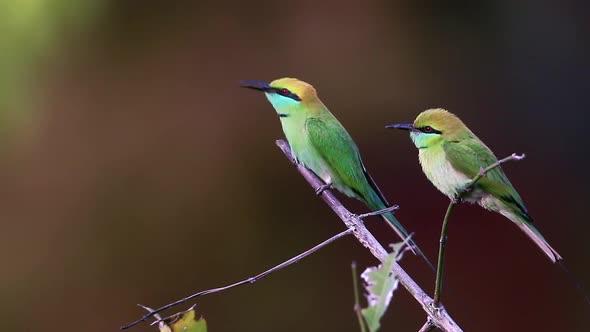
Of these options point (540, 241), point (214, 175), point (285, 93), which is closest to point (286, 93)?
point (285, 93)

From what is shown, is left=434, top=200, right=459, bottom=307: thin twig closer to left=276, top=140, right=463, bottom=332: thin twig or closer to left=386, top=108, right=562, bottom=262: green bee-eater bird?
left=276, top=140, right=463, bottom=332: thin twig

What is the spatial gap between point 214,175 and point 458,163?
76.3 inches

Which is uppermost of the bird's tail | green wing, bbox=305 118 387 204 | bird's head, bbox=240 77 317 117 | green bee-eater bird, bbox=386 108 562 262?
bird's head, bbox=240 77 317 117

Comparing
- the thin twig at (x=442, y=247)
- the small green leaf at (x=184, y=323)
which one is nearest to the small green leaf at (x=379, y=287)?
the thin twig at (x=442, y=247)

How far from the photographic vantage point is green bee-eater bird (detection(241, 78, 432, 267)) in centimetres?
175

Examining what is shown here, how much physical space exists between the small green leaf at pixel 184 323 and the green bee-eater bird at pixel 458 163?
0.57 metres

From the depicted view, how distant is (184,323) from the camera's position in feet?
2.99

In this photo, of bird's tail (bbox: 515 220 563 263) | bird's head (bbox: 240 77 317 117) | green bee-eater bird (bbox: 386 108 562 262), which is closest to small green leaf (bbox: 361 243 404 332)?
bird's tail (bbox: 515 220 563 263)

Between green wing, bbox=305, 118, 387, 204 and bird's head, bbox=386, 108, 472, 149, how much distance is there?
25cm

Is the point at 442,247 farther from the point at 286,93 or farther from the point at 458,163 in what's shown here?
the point at 286,93

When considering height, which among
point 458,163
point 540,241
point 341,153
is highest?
point 341,153

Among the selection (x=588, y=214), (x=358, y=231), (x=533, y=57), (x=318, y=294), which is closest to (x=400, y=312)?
(x=318, y=294)

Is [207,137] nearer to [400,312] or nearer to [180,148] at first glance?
[180,148]

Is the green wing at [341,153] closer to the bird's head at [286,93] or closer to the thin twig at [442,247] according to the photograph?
the bird's head at [286,93]
